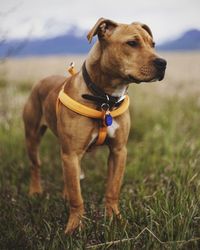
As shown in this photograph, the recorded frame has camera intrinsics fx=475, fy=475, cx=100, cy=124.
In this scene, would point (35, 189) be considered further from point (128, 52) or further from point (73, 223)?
point (128, 52)

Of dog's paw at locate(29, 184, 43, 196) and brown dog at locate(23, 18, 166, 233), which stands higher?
brown dog at locate(23, 18, 166, 233)

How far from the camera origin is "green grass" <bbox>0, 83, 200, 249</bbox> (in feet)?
11.6

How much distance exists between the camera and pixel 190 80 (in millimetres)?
10586

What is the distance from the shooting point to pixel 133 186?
5.30m

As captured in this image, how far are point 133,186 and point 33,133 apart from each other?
1.30 meters

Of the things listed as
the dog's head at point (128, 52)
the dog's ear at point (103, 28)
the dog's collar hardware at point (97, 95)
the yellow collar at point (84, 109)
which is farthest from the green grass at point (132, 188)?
the dog's ear at point (103, 28)

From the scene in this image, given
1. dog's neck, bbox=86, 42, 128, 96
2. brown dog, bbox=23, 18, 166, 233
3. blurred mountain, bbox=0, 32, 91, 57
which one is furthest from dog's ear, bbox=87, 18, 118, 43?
blurred mountain, bbox=0, 32, 91, 57

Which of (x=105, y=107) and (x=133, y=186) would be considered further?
(x=133, y=186)

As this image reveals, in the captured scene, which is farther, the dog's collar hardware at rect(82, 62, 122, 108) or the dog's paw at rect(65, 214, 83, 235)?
the dog's collar hardware at rect(82, 62, 122, 108)

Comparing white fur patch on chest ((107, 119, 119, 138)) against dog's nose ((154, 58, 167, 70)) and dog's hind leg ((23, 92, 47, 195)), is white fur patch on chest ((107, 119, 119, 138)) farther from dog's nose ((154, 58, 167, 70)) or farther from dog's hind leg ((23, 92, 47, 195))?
dog's hind leg ((23, 92, 47, 195))

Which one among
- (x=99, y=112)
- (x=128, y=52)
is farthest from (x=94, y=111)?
(x=128, y=52)

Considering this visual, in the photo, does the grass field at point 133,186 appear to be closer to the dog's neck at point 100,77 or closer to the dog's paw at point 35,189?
the dog's paw at point 35,189

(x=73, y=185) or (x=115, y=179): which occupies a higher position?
(x=73, y=185)

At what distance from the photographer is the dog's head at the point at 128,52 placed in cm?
381
